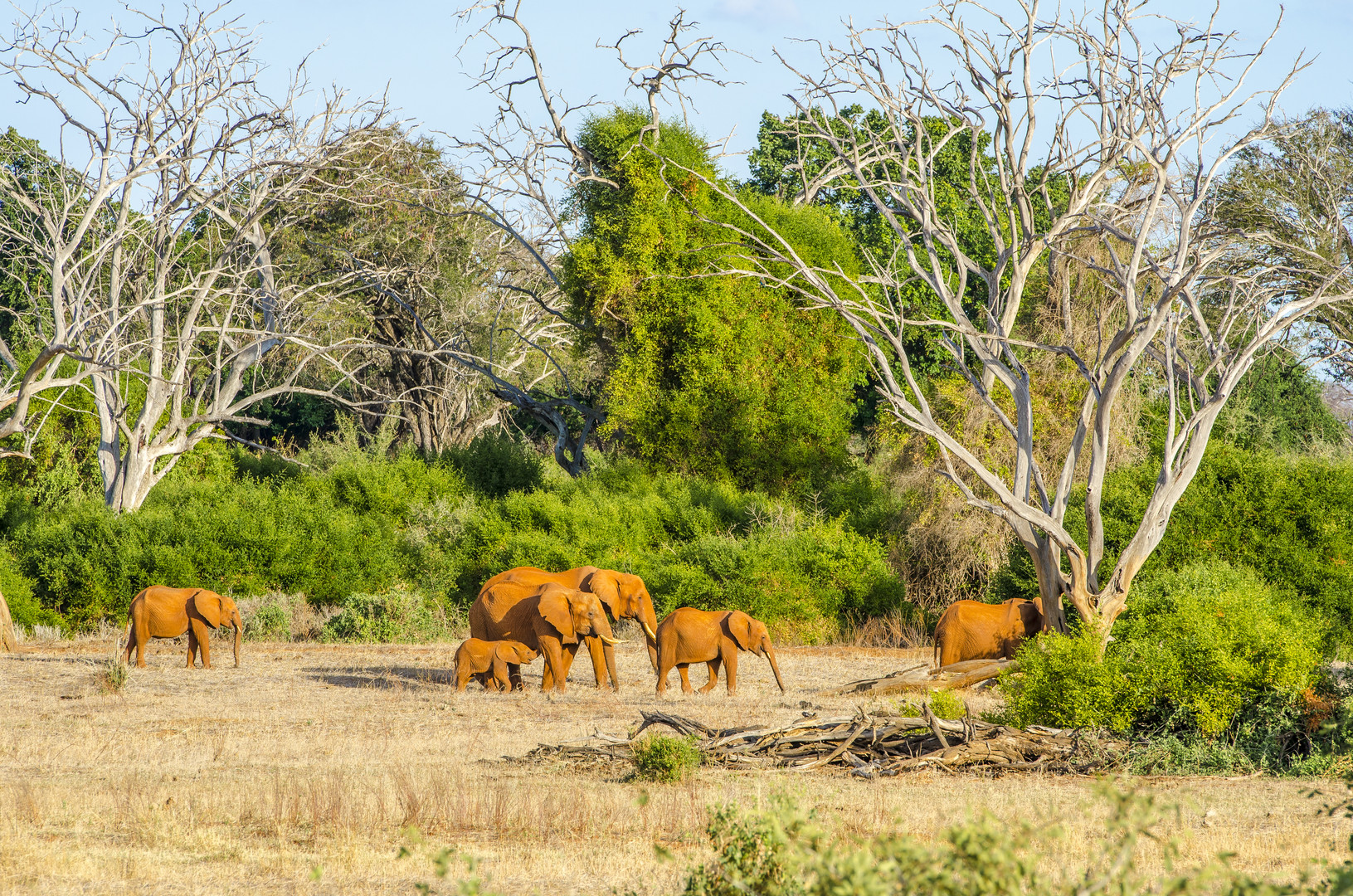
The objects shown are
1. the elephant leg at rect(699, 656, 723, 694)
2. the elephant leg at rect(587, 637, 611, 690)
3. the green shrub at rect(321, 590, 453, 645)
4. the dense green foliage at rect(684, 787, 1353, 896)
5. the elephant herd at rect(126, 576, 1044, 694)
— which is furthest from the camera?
the green shrub at rect(321, 590, 453, 645)

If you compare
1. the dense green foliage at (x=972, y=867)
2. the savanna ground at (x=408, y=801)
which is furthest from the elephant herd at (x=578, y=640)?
the dense green foliage at (x=972, y=867)

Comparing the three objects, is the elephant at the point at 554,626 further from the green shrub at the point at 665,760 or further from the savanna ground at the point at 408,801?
the green shrub at the point at 665,760

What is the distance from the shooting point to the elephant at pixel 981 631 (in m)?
13.6

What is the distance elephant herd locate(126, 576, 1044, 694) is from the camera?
41.2ft

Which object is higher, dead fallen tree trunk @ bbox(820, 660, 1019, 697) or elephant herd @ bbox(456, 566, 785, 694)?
elephant herd @ bbox(456, 566, 785, 694)

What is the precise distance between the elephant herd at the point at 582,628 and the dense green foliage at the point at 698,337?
10.6 m

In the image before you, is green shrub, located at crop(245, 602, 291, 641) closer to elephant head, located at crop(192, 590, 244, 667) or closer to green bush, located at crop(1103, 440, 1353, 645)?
elephant head, located at crop(192, 590, 244, 667)

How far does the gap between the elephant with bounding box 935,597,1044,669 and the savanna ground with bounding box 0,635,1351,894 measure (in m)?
1.88

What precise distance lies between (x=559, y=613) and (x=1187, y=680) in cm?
583

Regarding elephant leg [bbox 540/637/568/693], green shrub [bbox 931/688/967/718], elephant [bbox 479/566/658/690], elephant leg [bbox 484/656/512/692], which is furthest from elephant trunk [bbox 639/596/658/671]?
green shrub [bbox 931/688/967/718]

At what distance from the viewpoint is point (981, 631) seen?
13633 millimetres

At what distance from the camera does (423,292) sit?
31359 millimetres

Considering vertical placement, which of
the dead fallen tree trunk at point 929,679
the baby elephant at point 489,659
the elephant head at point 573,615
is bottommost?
the dead fallen tree trunk at point 929,679

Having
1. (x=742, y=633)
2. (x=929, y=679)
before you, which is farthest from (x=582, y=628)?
(x=929, y=679)
